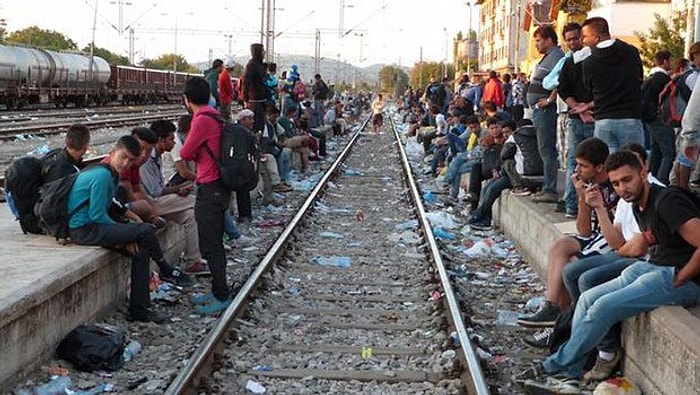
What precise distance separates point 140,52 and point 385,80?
1940 inches

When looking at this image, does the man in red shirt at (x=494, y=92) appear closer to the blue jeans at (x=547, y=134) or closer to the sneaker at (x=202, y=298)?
the blue jeans at (x=547, y=134)

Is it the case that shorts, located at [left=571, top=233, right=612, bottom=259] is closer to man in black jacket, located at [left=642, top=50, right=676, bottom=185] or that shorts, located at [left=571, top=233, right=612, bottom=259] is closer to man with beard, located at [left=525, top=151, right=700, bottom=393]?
man with beard, located at [left=525, top=151, right=700, bottom=393]

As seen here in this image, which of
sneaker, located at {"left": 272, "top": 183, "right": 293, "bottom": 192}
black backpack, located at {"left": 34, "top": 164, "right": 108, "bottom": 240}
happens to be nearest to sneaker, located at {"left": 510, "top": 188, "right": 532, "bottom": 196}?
sneaker, located at {"left": 272, "top": 183, "right": 293, "bottom": 192}

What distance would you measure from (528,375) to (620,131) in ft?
10.7

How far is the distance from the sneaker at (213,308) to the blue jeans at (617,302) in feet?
9.44

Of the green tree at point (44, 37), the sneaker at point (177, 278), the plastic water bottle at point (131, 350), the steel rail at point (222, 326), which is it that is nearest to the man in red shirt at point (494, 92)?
the steel rail at point (222, 326)

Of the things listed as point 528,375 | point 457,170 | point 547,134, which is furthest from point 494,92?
point 528,375

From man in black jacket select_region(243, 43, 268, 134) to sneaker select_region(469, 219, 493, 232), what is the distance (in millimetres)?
4340

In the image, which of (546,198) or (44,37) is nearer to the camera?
(546,198)

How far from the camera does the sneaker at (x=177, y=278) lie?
8.48 metres

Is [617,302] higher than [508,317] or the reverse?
higher

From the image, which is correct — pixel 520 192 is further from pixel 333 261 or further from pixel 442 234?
pixel 333 261

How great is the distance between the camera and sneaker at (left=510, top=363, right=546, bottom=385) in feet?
19.3

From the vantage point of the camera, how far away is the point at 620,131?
8391 millimetres
